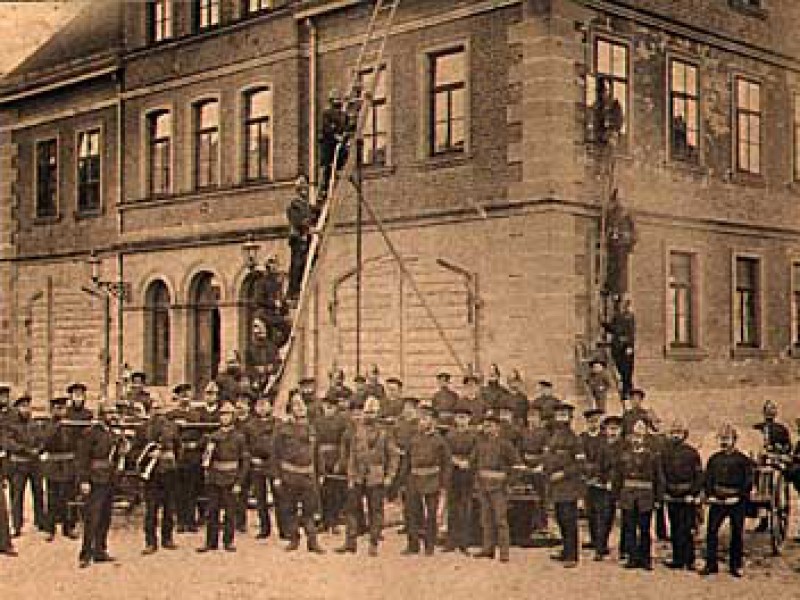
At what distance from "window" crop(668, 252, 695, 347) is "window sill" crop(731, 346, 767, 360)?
122 millimetres

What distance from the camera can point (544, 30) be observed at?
405 cm

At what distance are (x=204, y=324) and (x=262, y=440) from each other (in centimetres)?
54

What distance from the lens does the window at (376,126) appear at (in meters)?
4.16

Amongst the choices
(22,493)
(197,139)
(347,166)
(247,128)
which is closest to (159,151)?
(197,139)

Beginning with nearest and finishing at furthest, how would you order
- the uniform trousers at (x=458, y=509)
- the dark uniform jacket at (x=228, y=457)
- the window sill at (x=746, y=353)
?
1. the window sill at (x=746, y=353)
2. the uniform trousers at (x=458, y=509)
3. the dark uniform jacket at (x=228, y=457)

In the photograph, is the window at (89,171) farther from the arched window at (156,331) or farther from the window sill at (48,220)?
the arched window at (156,331)

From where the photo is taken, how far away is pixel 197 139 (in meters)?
4.14

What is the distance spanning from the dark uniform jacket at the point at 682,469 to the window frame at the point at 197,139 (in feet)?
5.64

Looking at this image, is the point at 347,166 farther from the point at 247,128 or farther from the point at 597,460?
the point at 597,460

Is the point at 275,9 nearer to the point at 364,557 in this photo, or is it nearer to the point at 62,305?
the point at 62,305

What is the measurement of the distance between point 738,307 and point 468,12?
1441mm

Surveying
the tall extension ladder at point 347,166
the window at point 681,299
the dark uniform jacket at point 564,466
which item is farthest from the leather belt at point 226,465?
the window at point 681,299

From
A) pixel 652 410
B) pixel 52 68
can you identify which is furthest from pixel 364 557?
pixel 52 68

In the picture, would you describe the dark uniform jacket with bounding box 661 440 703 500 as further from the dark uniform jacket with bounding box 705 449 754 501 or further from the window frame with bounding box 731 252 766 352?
the window frame with bounding box 731 252 766 352
